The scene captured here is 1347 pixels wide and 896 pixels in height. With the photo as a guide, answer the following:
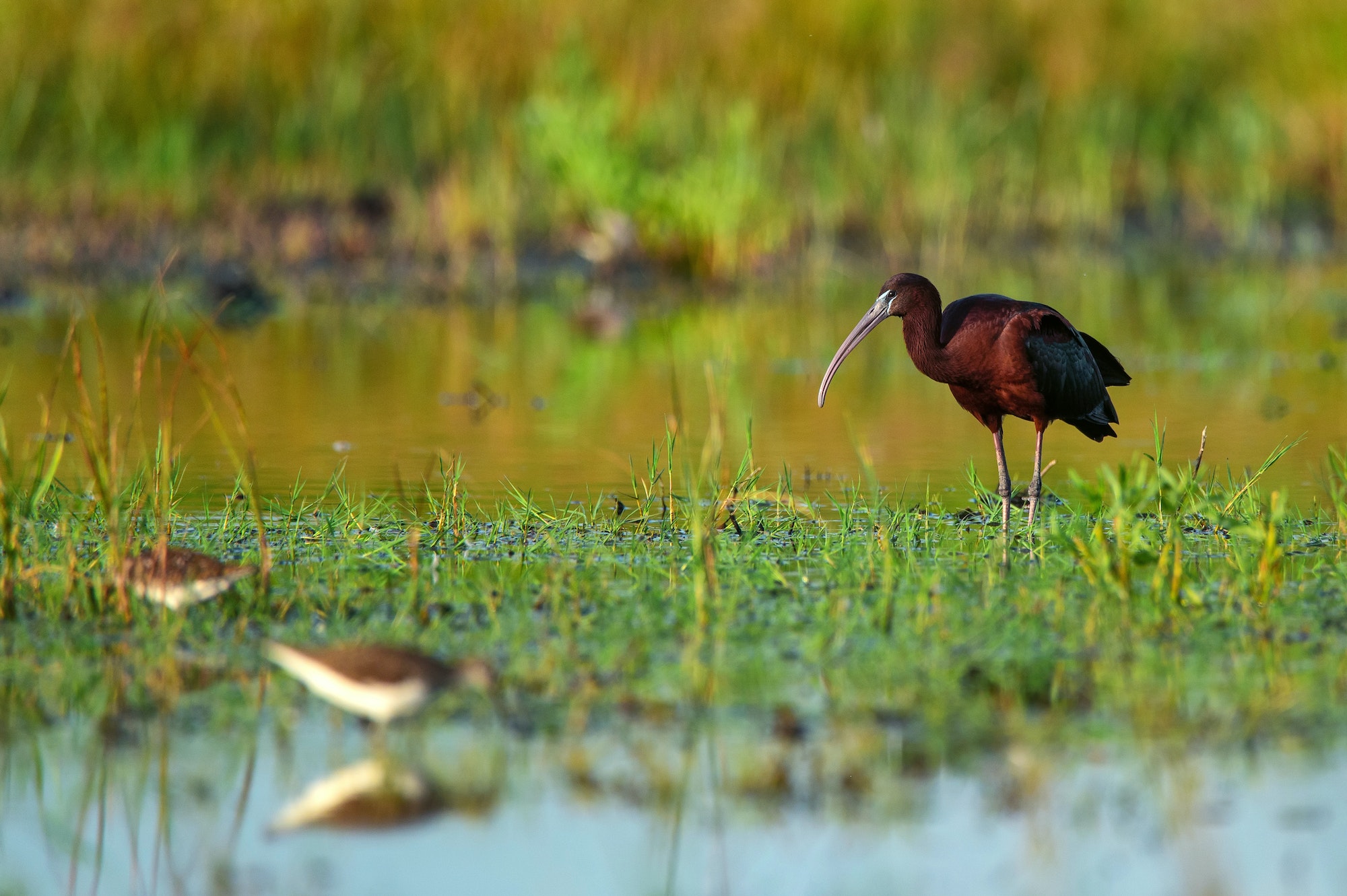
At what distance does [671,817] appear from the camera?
11.6ft

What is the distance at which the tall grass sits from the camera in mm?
13945

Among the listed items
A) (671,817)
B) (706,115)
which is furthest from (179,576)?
(706,115)

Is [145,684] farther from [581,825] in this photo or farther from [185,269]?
[185,269]

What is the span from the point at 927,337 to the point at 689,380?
343 centimetres

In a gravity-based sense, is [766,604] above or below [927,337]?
below

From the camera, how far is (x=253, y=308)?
42.0 feet

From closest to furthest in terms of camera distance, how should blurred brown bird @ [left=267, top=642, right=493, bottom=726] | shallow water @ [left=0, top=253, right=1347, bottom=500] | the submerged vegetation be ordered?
Result: blurred brown bird @ [left=267, top=642, right=493, bottom=726] → the submerged vegetation → shallow water @ [left=0, top=253, right=1347, bottom=500]

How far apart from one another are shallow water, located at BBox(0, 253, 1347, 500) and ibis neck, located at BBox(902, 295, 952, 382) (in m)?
0.42

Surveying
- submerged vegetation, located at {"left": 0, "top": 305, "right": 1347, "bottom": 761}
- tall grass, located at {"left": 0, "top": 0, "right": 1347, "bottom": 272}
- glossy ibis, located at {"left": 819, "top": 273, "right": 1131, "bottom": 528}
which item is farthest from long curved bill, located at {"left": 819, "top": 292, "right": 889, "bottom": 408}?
tall grass, located at {"left": 0, "top": 0, "right": 1347, "bottom": 272}

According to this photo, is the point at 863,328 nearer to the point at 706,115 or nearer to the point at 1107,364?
the point at 1107,364

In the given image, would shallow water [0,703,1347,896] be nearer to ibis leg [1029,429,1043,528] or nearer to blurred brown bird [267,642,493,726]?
blurred brown bird [267,642,493,726]

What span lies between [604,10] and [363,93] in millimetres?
2041

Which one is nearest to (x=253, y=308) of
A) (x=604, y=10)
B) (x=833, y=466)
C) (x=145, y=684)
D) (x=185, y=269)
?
(x=185, y=269)

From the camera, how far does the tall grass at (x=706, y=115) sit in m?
13.9
